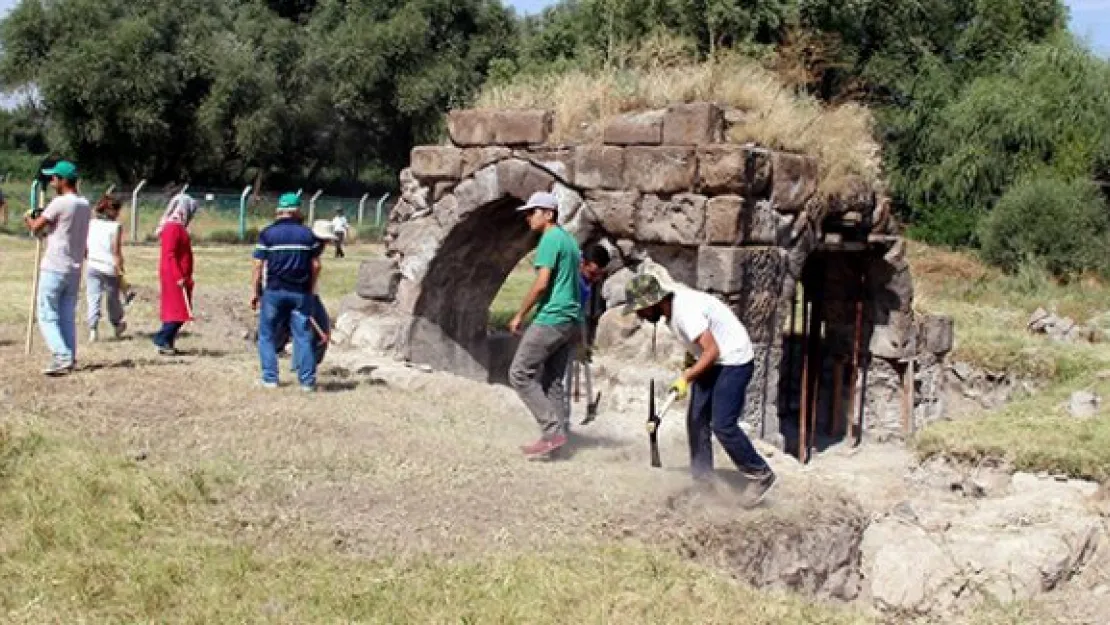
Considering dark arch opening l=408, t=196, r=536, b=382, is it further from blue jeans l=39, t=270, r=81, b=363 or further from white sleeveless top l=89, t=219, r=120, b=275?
blue jeans l=39, t=270, r=81, b=363

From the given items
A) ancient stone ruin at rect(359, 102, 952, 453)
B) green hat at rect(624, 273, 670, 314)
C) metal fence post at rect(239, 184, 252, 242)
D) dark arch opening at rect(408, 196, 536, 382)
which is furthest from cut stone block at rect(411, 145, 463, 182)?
metal fence post at rect(239, 184, 252, 242)

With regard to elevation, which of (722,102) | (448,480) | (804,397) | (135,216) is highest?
(722,102)

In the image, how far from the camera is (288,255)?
9672mm

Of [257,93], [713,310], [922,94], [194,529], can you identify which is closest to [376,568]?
[194,529]

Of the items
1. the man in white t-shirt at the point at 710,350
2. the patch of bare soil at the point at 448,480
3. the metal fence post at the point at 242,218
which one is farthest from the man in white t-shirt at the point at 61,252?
the metal fence post at the point at 242,218

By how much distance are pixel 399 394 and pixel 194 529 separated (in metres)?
4.00

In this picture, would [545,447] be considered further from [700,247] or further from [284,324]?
[700,247]

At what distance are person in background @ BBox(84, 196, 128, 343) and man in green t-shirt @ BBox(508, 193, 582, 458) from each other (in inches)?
193

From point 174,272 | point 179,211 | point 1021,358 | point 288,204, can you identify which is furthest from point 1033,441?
point 179,211

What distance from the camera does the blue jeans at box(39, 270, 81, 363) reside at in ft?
30.7

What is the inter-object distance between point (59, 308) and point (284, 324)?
1619mm

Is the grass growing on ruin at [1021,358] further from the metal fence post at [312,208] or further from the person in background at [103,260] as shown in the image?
the metal fence post at [312,208]

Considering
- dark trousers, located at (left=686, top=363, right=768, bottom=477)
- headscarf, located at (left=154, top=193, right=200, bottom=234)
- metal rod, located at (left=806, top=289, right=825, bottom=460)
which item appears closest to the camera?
dark trousers, located at (left=686, top=363, right=768, bottom=477)

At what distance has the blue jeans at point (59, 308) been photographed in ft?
30.7
